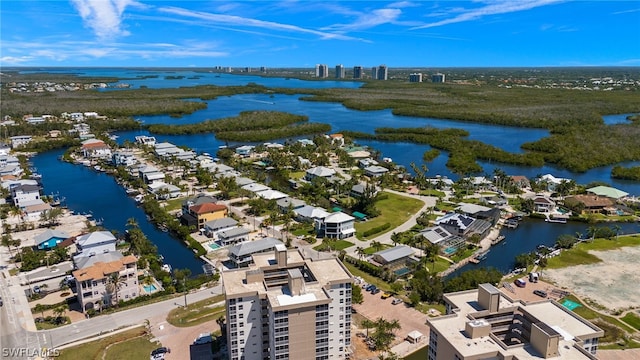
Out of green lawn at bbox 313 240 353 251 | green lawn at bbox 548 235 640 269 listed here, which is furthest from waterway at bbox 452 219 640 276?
green lawn at bbox 313 240 353 251

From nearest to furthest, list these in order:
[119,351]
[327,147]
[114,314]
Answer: [119,351] → [114,314] → [327,147]

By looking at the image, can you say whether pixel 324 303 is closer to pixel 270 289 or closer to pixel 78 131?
pixel 270 289

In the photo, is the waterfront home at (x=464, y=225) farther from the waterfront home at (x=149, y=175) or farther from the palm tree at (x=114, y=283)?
the waterfront home at (x=149, y=175)

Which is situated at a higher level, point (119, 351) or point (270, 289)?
point (270, 289)

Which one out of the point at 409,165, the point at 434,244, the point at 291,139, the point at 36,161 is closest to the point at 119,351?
the point at 434,244

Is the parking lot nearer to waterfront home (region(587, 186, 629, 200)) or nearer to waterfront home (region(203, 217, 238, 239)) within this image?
waterfront home (region(203, 217, 238, 239))

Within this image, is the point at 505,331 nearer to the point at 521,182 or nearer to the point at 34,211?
the point at 521,182
